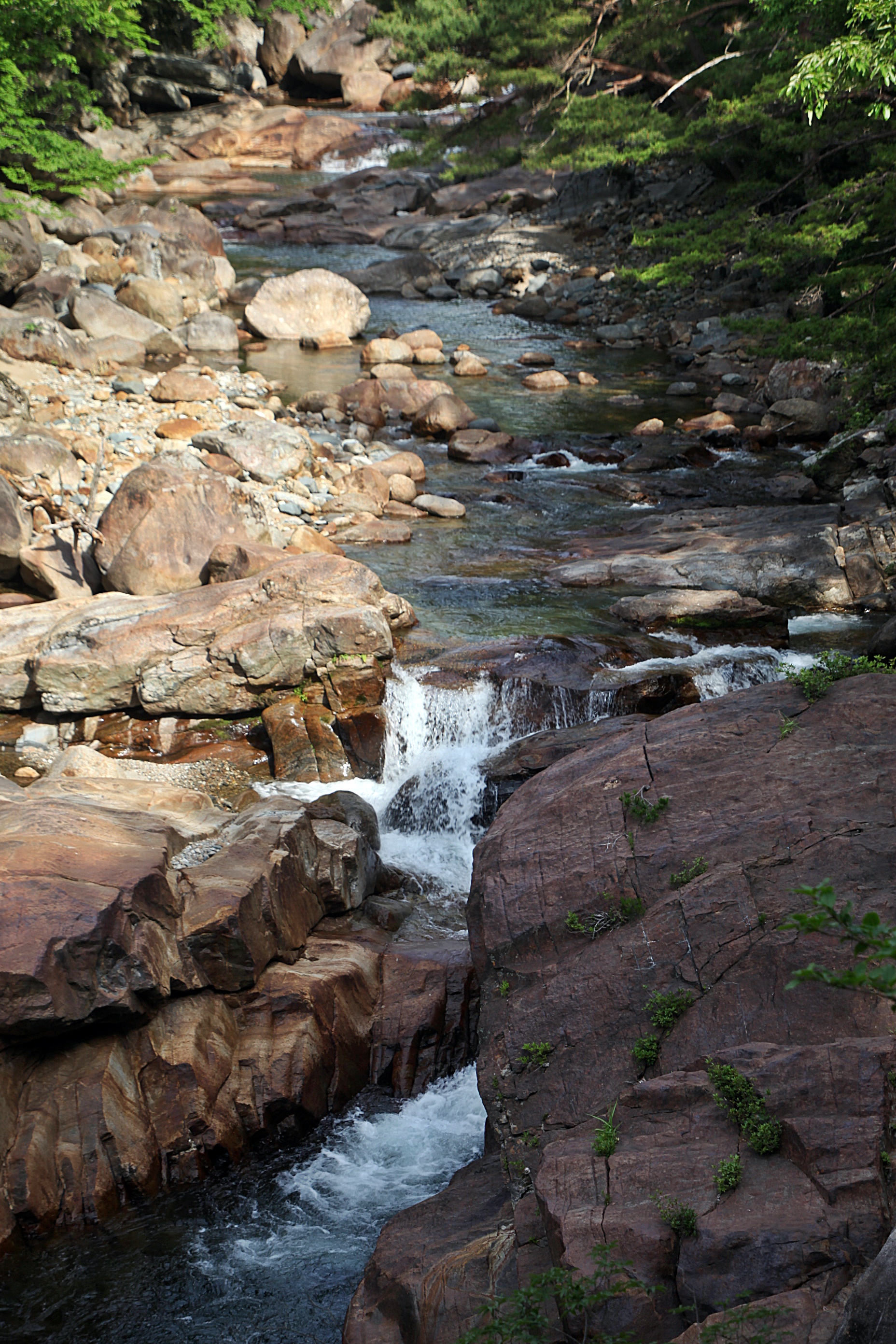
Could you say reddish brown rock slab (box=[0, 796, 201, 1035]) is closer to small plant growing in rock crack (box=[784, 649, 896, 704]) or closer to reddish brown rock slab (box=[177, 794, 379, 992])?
reddish brown rock slab (box=[177, 794, 379, 992])

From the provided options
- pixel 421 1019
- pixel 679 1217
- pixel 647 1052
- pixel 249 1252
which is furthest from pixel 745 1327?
pixel 421 1019

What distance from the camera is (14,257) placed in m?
20.8

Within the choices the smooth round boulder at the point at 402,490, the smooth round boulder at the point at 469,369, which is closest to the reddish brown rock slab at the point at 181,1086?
the smooth round boulder at the point at 402,490

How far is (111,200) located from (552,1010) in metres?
31.2

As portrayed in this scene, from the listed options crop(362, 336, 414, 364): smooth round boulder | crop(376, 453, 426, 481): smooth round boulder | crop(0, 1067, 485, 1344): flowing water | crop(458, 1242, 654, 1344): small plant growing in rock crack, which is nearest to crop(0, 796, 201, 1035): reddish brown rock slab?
crop(0, 1067, 485, 1344): flowing water

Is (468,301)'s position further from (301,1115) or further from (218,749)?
(301,1115)

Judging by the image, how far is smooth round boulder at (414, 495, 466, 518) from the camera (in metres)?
15.2

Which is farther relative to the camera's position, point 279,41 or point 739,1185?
point 279,41

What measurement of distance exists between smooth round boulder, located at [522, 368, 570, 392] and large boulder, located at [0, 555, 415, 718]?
484 inches

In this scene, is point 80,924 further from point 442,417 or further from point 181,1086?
point 442,417

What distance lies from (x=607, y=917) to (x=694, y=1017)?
0.86m

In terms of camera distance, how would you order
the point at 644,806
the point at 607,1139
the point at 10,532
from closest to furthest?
the point at 607,1139 < the point at 644,806 < the point at 10,532

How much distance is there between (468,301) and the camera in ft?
94.9

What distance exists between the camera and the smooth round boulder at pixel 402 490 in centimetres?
1578
